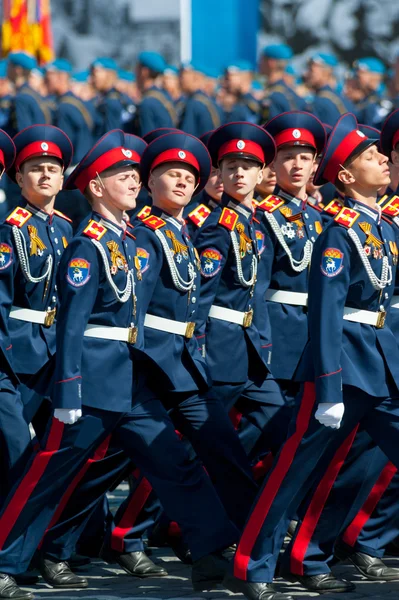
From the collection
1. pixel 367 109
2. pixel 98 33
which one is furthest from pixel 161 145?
pixel 98 33

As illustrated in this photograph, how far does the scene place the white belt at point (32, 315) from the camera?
22.7ft

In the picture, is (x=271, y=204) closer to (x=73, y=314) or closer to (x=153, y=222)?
(x=153, y=222)

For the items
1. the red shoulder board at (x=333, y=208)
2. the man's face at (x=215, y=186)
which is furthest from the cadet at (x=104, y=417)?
the red shoulder board at (x=333, y=208)

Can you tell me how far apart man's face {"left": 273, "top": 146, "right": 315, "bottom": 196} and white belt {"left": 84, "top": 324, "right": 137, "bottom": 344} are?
185 centimetres

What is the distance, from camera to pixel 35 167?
712 centimetres

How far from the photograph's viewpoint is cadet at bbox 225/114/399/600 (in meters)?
5.82

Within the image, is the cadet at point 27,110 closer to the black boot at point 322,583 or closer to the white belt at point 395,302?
the white belt at point 395,302

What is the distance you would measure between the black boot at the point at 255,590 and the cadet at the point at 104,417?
22 centimetres

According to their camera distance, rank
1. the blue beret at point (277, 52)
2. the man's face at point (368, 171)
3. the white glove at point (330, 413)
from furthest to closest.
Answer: the blue beret at point (277, 52), the man's face at point (368, 171), the white glove at point (330, 413)

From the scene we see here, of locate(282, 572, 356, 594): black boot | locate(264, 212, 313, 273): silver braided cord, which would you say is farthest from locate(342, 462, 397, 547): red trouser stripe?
locate(264, 212, 313, 273): silver braided cord

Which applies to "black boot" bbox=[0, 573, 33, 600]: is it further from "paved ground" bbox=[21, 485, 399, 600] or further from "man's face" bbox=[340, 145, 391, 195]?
"man's face" bbox=[340, 145, 391, 195]

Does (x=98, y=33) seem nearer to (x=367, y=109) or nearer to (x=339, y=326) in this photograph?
(x=367, y=109)

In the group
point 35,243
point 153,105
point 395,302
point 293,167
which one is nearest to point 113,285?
point 35,243

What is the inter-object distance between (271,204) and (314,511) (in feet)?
6.43
